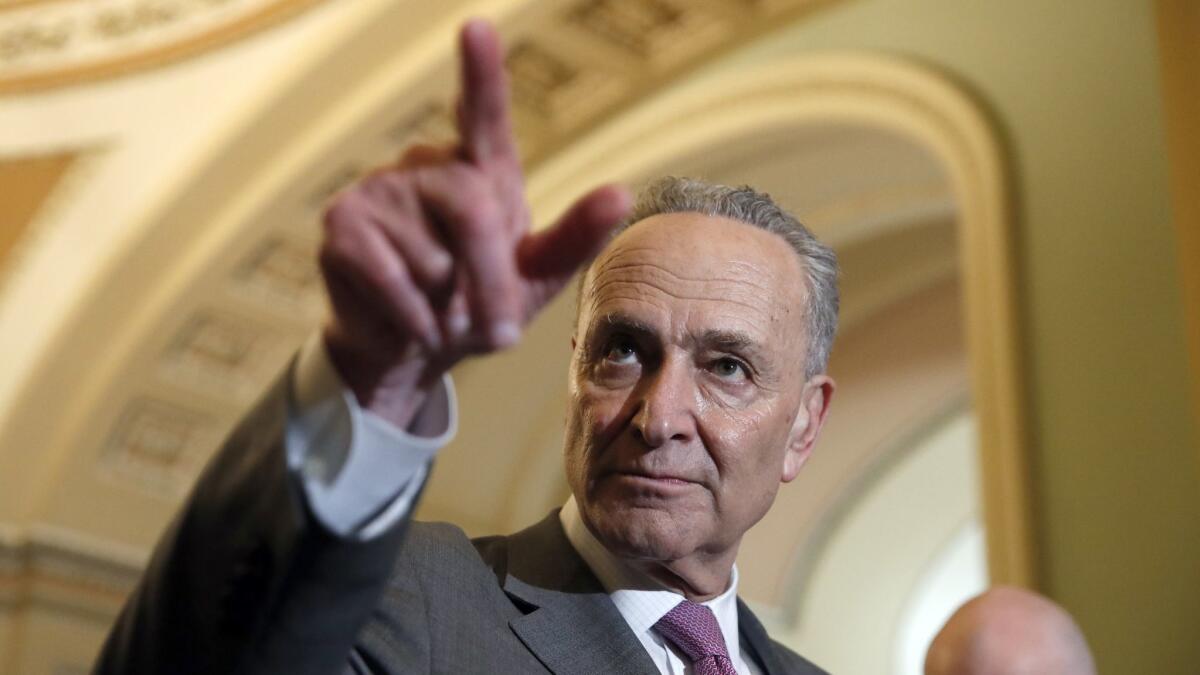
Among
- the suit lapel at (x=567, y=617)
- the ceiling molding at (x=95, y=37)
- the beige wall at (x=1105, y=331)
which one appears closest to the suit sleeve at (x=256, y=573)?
the suit lapel at (x=567, y=617)

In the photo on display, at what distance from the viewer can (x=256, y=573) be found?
1126 mm

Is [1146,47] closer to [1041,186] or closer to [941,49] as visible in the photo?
[1041,186]

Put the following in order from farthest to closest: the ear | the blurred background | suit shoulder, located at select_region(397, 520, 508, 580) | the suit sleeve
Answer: the blurred background, the ear, suit shoulder, located at select_region(397, 520, 508, 580), the suit sleeve

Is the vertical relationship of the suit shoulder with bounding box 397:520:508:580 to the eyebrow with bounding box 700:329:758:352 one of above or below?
below

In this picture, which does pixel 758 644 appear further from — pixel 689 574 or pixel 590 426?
pixel 590 426

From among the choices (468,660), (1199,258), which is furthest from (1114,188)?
(468,660)

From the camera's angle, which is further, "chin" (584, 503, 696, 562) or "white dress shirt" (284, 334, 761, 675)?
"chin" (584, 503, 696, 562)

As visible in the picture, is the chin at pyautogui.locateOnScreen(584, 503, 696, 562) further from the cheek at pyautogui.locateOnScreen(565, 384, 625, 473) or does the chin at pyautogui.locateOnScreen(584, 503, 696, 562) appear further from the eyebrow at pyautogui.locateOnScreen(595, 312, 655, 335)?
the eyebrow at pyautogui.locateOnScreen(595, 312, 655, 335)

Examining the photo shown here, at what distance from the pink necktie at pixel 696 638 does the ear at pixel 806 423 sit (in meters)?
0.29

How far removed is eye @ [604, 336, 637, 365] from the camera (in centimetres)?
185

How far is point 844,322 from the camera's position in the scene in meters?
6.98


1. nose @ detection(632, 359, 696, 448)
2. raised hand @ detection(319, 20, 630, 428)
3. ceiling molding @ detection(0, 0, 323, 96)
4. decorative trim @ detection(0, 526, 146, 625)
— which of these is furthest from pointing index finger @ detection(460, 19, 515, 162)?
decorative trim @ detection(0, 526, 146, 625)

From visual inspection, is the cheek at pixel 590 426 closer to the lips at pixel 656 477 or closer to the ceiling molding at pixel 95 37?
the lips at pixel 656 477

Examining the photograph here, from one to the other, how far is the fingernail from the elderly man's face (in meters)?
0.75
